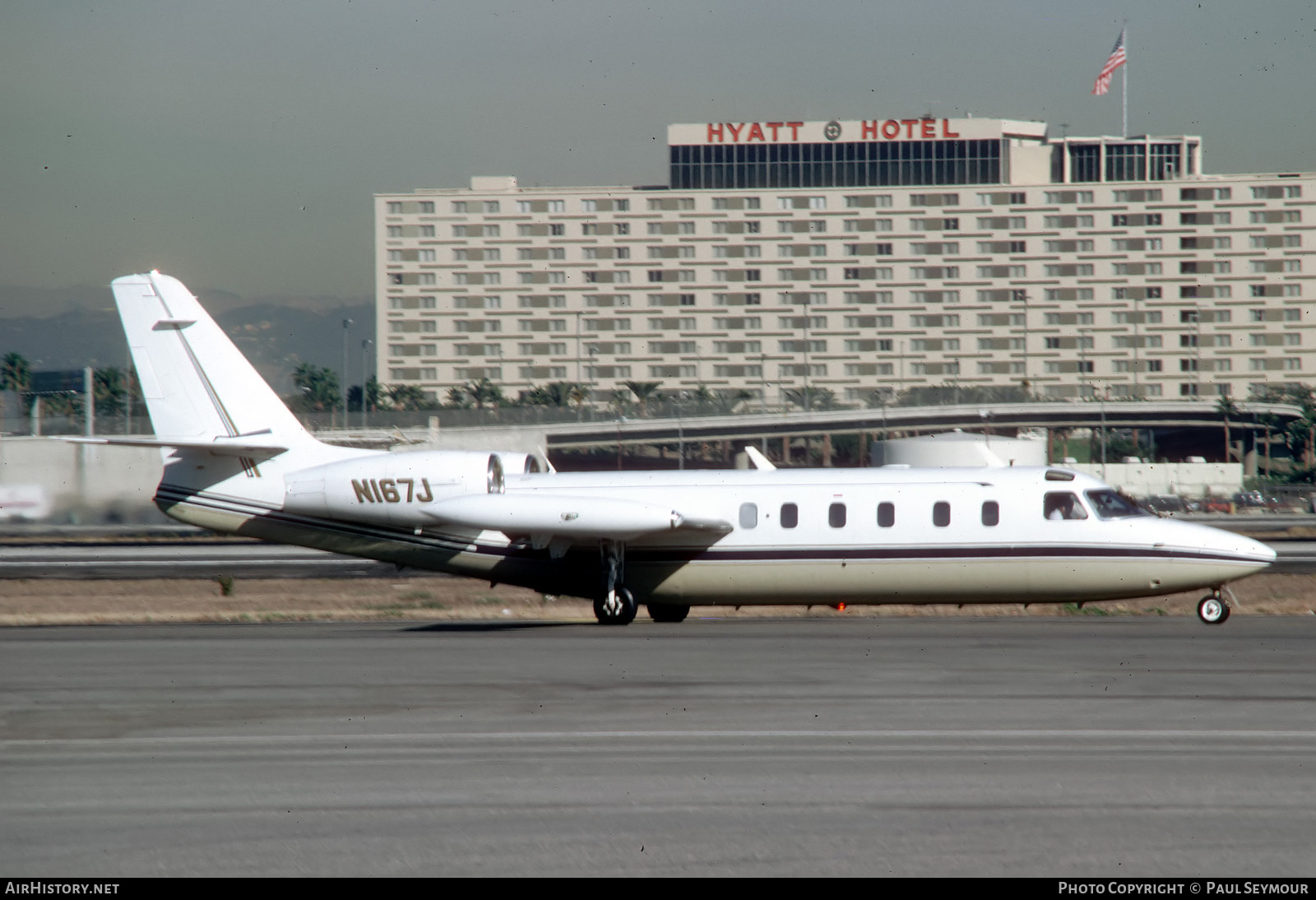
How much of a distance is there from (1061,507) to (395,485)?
1206cm

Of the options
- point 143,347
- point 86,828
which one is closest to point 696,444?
point 143,347

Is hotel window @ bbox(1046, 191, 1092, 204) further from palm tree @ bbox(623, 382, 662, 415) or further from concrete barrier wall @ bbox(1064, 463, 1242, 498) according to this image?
concrete barrier wall @ bbox(1064, 463, 1242, 498)

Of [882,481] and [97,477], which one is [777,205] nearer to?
[97,477]

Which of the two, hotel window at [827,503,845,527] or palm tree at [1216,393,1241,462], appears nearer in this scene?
hotel window at [827,503,845,527]

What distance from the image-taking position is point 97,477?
4609cm

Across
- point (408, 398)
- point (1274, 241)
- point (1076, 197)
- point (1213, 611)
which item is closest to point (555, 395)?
point (408, 398)

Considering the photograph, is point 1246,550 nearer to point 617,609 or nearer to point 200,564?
point 617,609

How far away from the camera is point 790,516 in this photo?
25.3m

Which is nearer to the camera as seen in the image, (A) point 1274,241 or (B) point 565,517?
(B) point 565,517

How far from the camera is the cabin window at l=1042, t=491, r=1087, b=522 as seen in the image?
24.7 metres

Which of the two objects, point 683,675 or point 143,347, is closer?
point 683,675

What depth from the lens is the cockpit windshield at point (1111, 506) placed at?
24766 mm

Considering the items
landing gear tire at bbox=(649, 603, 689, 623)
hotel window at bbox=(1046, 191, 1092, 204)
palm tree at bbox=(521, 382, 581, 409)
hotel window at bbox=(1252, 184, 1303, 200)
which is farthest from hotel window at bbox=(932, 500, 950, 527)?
hotel window at bbox=(1252, 184, 1303, 200)
